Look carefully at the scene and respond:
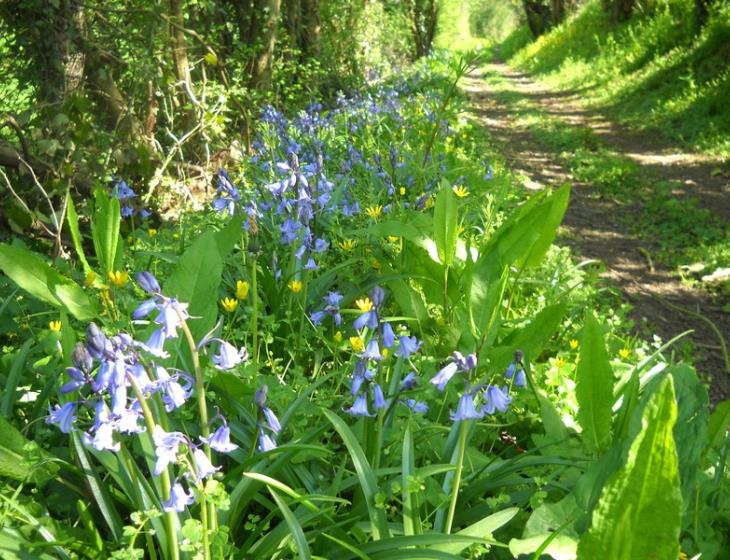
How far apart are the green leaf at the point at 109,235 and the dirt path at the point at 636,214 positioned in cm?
246

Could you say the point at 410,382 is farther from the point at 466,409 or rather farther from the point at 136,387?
the point at 136,387

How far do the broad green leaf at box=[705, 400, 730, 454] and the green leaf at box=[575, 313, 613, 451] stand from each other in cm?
37

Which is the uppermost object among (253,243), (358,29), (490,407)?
(358,29)

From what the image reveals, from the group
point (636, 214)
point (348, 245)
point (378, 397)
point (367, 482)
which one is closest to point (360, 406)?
point (378, 397)

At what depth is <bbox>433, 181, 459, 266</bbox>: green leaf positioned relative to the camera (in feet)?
8.02

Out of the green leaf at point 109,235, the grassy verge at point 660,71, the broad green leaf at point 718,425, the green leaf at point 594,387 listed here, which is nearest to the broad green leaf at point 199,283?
the green leaf at point 109,235

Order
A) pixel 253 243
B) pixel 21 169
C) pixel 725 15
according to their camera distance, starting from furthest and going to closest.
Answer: pixel 725 15 < pixel 21 169 < pixel 253 243

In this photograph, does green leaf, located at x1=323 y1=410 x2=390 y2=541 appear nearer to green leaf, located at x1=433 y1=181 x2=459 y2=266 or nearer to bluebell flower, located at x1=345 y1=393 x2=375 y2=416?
bluebell flower, located at x1=345 y1=393 x2=375 y2=416

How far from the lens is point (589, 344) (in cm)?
171

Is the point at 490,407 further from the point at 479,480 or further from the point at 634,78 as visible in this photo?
the point at 634,78

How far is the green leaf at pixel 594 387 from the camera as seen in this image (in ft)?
5.59

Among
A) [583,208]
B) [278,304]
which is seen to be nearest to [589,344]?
[278,304]

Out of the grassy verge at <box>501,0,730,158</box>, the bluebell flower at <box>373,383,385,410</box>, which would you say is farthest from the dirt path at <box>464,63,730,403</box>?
the bluebell flower at <box>373,383,385,410</box>

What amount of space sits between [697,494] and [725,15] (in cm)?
1106
